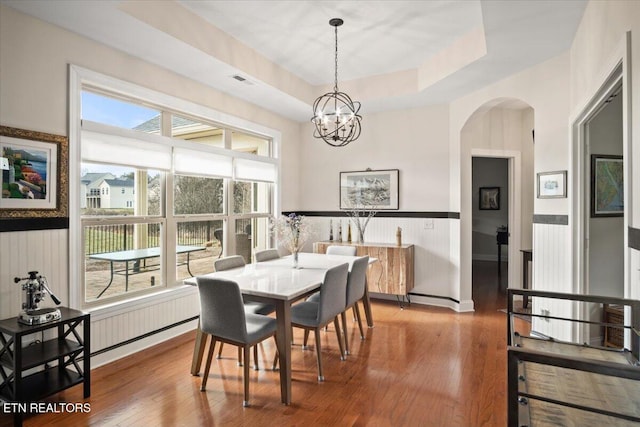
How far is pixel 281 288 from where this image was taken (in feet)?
8.46

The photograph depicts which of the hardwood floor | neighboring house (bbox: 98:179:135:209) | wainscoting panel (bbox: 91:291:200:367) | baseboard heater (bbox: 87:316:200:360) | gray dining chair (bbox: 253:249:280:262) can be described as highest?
neighboring house (bbox: 98:179:135:209)

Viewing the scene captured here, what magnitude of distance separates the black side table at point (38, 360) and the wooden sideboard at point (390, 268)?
324 cm

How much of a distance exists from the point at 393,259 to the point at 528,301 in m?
2.00

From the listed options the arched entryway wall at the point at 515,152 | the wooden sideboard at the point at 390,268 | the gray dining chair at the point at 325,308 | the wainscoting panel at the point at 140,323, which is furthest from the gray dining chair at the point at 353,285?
the arched entryway wall at the point at 515,152

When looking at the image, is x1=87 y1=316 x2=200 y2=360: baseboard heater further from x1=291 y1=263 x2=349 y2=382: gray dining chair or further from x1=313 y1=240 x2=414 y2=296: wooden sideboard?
x1=313 y1=240 x2=414 y2=296: wooden sideboard

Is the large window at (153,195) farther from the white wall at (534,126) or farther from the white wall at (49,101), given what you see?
the white wall at (534,126)

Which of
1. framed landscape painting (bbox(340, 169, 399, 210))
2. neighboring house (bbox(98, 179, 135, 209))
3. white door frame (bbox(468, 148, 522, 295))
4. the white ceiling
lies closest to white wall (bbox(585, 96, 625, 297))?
the white ceiling

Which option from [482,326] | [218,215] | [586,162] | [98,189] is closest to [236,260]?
[218,215]

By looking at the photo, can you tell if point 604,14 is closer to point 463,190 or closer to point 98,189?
point 463,190

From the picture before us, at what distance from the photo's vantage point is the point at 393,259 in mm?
4676

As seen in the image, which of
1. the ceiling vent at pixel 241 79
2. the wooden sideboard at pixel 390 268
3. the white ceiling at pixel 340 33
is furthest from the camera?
the wooden sideboard at pixel 390 268

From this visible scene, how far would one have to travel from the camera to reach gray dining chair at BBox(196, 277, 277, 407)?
2.38m

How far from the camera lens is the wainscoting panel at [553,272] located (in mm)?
3105

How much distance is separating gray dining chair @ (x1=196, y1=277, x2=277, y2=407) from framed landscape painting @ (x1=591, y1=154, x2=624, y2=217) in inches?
113
